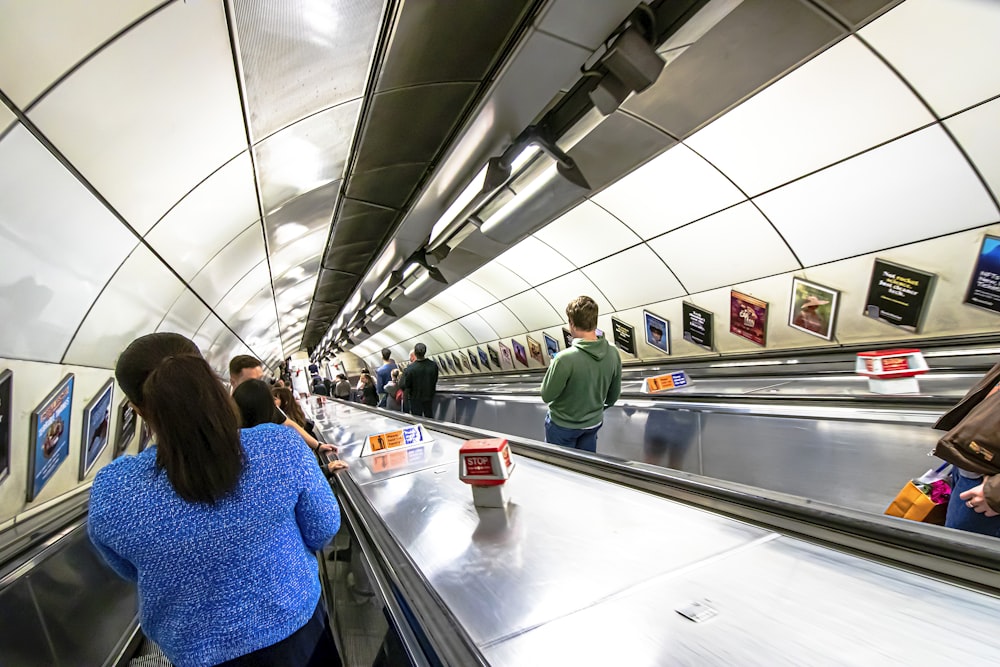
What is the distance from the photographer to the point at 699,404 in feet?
14.3

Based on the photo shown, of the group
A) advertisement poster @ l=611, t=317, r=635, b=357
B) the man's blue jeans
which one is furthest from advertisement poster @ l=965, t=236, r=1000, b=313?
advertisement poster @ l=611, t=317, r=635, b=357

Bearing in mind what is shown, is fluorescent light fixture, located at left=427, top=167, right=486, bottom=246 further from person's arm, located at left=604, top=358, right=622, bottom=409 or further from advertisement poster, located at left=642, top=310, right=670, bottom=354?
advertisement poster, located at left=642, top=310, right=670, bottom=354

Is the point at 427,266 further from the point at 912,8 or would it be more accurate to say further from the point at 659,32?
the point at 912,8

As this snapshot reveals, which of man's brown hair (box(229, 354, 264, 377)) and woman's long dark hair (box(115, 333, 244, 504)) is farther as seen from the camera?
man's brown hair (box(229, 354, 264, 377))

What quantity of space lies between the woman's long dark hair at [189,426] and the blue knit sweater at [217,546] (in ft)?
0.17

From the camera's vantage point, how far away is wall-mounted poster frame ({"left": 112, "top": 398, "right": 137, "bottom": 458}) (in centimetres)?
507

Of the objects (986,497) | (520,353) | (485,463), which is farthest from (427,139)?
(520,353)

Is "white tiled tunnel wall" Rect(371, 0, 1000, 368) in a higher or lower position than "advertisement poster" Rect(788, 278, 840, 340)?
higher

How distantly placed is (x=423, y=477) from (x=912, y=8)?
192 inches

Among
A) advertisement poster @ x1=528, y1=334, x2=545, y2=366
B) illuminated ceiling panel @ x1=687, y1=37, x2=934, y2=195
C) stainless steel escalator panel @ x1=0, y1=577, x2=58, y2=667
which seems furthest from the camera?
advertisement poster @ x1=528, y1=334, x2=545, y2=366

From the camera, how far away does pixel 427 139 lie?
200 inches

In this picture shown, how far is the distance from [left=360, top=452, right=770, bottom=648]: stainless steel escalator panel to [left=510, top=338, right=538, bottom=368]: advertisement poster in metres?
10.8

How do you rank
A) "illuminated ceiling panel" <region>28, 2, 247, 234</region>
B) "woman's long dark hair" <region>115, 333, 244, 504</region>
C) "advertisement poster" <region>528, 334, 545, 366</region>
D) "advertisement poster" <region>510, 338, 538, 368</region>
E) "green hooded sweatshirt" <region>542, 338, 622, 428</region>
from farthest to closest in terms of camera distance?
1. "advertisement poster" <region>510, 338, 538, 368</region>
2. "advertisement poster" <region>528, 334, 545, 366</region>
3. "green hooded sweatshirt" <region>542, 338, 622, 428</region>
4. "illuminated ceiling panel" <region>28, 2, 247, 234</region>
5. "woman's long dark hair" <region>115, 333, 244, 504</region>

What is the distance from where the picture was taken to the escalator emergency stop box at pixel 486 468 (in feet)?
6.32
